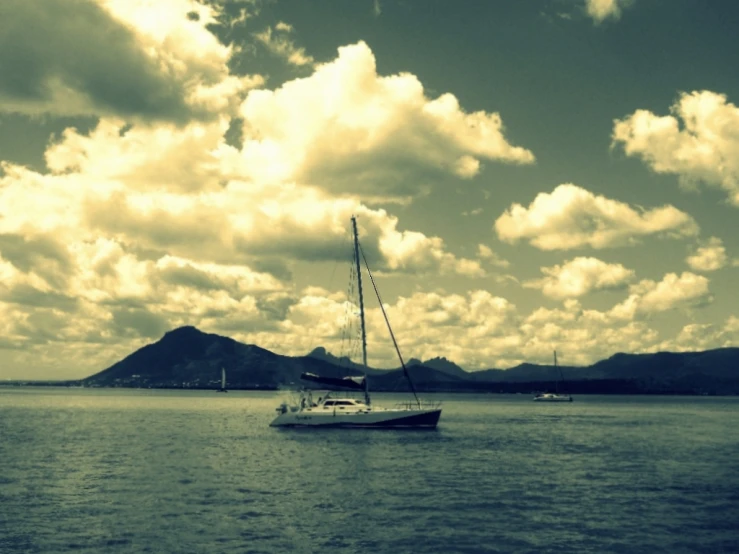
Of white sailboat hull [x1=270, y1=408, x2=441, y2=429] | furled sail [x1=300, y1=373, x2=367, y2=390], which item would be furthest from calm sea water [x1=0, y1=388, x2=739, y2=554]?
furled sail [x1=300, y1=373, x2=367, y2=390]

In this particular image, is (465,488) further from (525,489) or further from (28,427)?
(28,427)

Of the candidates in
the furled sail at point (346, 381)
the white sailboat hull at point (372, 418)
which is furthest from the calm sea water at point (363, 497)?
the furled sail at point (346, 381)

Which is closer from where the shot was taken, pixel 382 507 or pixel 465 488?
pixel 382 507

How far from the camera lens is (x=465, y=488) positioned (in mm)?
45250

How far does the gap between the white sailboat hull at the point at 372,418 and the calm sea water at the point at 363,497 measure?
557 centimetres

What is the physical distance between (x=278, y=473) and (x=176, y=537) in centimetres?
2134

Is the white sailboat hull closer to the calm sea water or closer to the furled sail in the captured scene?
the furled sail

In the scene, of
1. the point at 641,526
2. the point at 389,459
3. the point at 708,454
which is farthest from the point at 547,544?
the point at 708,454

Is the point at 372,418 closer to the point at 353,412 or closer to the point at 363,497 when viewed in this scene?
the point at 353,412

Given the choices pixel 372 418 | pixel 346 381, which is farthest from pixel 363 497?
pixel 346 381

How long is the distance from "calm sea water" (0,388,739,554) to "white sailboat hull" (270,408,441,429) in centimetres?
557

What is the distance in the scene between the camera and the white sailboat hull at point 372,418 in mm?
82875

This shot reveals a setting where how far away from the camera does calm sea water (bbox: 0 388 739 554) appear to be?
31016 mm

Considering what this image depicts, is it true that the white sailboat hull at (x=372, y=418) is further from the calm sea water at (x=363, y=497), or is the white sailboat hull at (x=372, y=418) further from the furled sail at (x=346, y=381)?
the calm sea water at (x=363, y=497)
